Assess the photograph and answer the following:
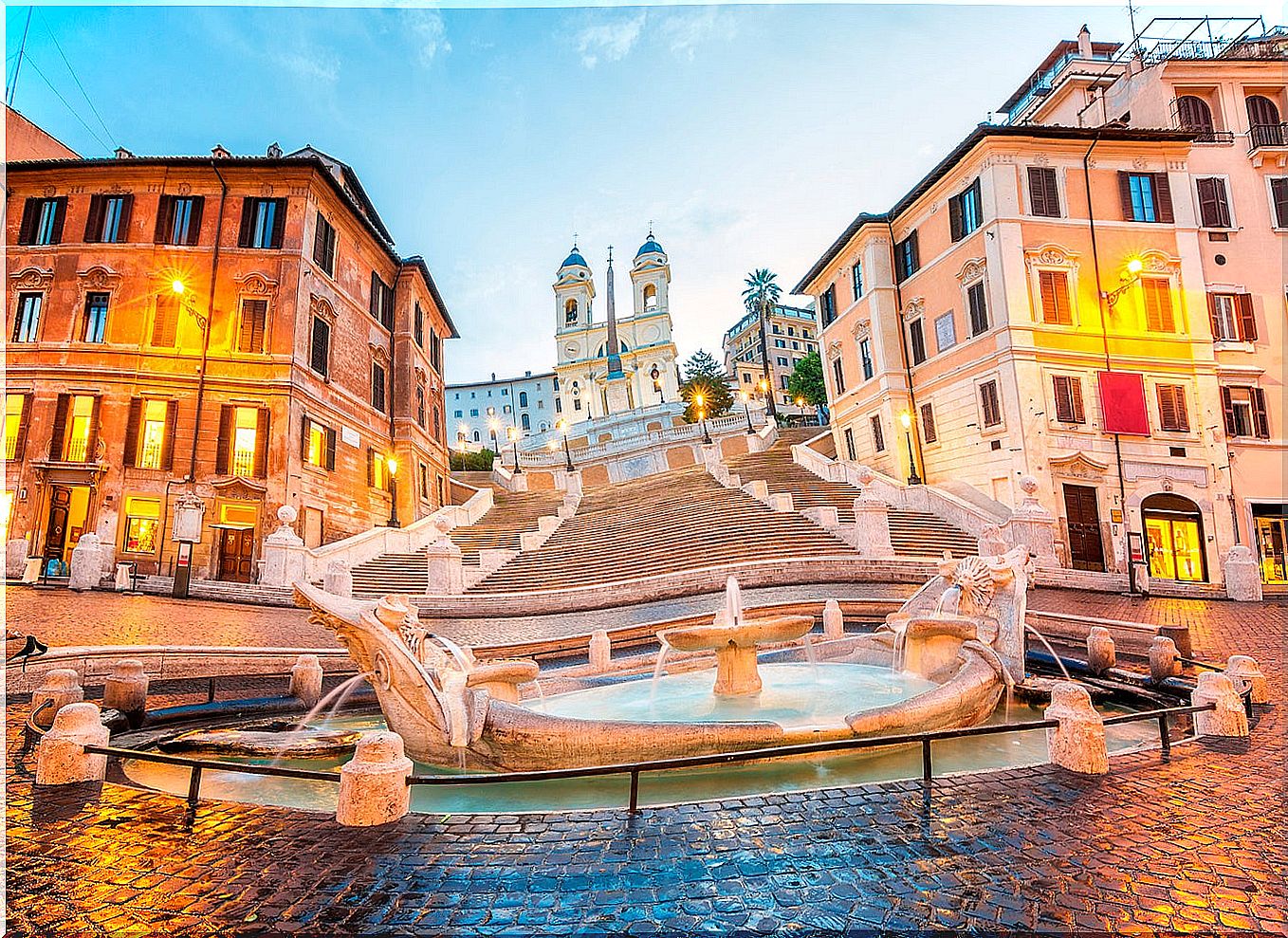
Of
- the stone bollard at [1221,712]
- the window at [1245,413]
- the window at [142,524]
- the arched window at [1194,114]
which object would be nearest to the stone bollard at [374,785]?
the stone bollard at [1221,712]

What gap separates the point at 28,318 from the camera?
26.2m

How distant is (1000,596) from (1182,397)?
23839mm

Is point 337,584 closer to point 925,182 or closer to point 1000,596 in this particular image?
point 1000,596

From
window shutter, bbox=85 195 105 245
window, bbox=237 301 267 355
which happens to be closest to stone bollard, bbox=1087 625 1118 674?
window, bbox=237 301 267 355

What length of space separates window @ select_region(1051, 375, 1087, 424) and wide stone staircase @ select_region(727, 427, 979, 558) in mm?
6328

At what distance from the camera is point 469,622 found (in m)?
18.1

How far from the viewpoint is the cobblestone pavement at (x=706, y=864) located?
11.9 feet

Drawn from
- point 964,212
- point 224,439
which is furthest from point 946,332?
point 224,439

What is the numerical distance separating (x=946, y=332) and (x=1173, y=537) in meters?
11.7

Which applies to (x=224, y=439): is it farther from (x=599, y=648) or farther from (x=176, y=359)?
(x=599, y=648)

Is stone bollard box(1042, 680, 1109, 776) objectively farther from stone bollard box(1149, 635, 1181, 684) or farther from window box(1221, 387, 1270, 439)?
window box(1221, 387, 1270, 439)

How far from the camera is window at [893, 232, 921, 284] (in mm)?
32062

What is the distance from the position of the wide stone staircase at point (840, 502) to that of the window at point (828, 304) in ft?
26.1

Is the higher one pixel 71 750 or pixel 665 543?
pixel 665 543
